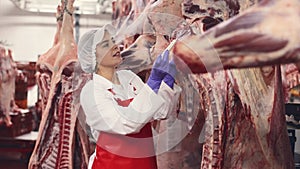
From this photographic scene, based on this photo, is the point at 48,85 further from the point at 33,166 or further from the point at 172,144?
the point at 172,144

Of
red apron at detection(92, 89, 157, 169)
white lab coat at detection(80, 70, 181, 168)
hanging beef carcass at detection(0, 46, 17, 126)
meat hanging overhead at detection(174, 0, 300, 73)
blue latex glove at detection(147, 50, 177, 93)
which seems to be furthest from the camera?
hanging beef carcass at detection(0, 46, 17, 126)

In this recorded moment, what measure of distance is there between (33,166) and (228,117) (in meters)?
1.12

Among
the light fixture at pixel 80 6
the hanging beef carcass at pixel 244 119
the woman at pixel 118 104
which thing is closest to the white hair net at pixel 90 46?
the woman at pixel 118 104

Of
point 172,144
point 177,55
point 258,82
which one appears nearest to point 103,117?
point 172,144

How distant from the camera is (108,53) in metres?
1.72

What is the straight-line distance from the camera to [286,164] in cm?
158

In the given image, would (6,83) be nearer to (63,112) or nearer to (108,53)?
(63,112)

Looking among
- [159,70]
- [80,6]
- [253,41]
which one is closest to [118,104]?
[159,70]

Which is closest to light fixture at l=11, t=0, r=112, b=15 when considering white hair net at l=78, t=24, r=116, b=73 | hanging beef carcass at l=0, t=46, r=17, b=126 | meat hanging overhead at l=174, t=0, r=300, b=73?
hanging beef carcass at l=0, t=46, r=17, b=126

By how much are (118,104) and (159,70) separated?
30 centimetres

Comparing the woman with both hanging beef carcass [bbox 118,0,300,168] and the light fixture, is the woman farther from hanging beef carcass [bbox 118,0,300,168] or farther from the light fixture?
the light fixture

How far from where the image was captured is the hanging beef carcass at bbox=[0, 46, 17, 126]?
3.92 meters

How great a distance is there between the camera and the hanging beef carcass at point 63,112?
88.8 inches

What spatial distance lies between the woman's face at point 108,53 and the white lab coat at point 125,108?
0.04m
